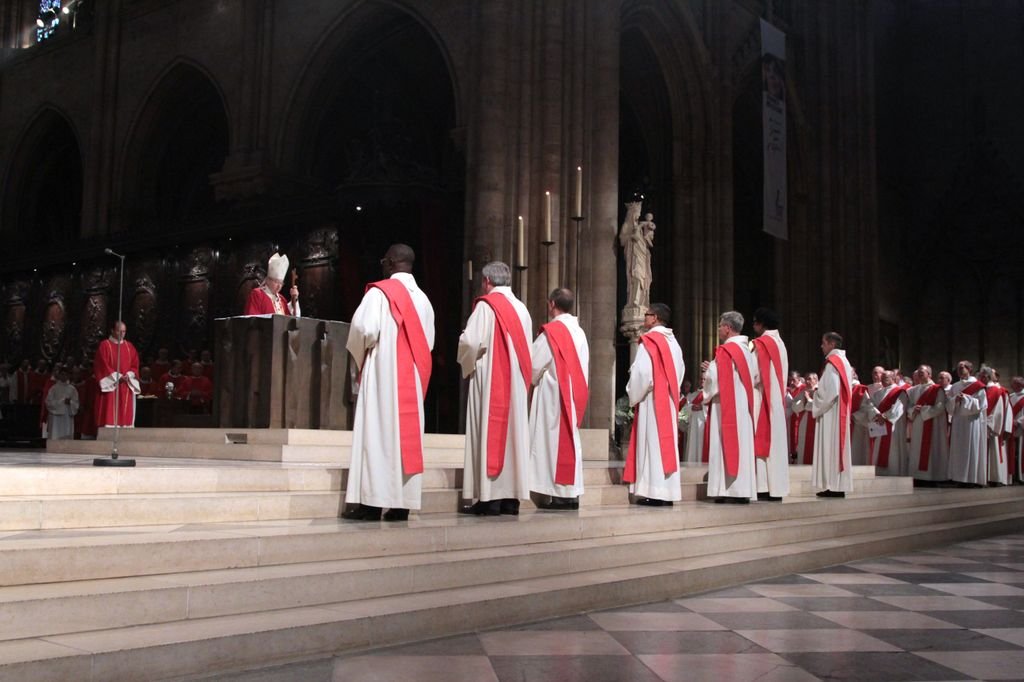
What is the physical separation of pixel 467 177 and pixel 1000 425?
321 inches

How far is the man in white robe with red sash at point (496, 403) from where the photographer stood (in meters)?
6.71

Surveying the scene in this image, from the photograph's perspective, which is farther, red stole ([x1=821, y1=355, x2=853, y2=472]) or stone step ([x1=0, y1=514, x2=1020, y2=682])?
red stole ([x1=821, y1=355, x2=853, y2=472])

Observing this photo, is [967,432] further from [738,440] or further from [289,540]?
[289,540]

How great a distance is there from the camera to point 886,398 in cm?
1394

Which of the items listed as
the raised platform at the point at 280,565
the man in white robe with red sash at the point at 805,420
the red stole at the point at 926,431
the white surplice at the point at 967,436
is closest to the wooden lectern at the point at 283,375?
the raised platform at the point at 280,565

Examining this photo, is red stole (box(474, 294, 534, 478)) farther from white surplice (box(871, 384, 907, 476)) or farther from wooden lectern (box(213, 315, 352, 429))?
white surplice (box(871, 384, 907, 476))

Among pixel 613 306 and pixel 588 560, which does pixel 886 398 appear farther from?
pixel 588 560

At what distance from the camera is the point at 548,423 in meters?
7.31

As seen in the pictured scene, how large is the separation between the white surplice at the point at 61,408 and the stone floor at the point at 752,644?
12627mm

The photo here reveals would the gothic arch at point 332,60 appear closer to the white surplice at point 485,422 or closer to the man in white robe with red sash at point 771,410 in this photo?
the man in white robe with red sash at point 771,410

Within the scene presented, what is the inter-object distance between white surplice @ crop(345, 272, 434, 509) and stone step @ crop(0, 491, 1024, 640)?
0.53 meters

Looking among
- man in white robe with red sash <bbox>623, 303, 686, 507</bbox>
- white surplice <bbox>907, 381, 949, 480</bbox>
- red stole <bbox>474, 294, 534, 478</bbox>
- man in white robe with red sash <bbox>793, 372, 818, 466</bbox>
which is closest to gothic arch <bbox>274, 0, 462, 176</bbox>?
man in white robe with red sash <bbox>793, 372, 818, 466</bbox>

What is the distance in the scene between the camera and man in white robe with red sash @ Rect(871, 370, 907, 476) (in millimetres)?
13977

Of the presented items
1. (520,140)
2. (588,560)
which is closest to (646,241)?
(520,140)
